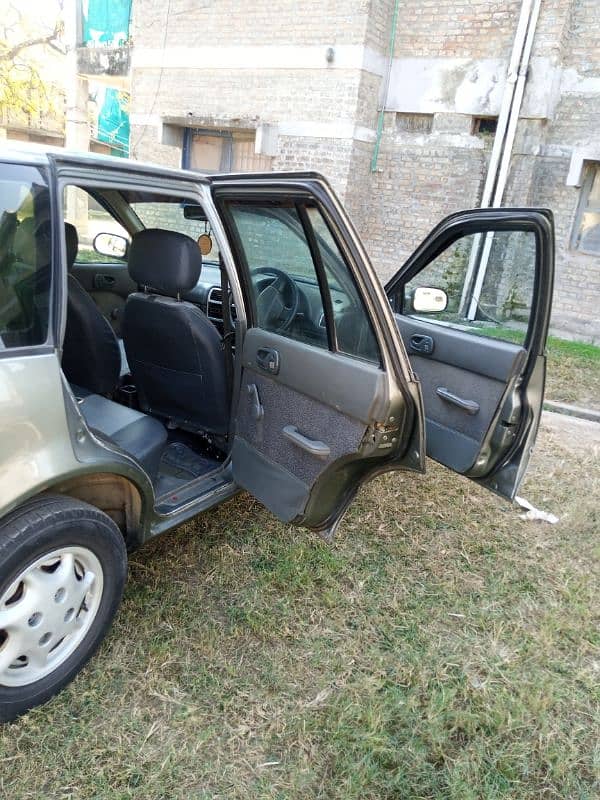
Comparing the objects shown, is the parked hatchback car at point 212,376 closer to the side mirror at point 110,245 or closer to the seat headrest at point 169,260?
the seat headrest at point 169,260

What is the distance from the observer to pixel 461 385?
3.04 metres

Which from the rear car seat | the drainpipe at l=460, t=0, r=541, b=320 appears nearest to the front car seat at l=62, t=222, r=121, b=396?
the rear car seat

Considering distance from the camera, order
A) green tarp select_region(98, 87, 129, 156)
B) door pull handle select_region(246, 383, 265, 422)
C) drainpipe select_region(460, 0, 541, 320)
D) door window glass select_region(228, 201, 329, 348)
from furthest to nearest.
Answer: green tarp select_region(98, 87, 129, 156) < drainpipe select_region(460, 0, 541, 320) < door pull handle select_region(246, 383, 265, 422) < door window glass select_region(228, 201, 329, 348)

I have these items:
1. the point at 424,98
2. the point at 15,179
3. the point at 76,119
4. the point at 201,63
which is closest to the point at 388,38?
the point at 424,98

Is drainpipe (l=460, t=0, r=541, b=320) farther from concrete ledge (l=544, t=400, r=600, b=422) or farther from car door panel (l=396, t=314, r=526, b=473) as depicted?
car door panel (l=396, t=314, r=526, b=473)

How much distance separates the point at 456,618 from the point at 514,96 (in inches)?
287

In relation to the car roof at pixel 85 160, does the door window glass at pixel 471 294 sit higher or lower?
lower

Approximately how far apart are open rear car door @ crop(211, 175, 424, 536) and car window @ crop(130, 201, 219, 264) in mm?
514

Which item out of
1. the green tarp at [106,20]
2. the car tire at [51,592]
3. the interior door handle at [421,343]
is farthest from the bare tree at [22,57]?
the car tire at [51,592]

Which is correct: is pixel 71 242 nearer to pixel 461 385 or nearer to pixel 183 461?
pixel 183 461

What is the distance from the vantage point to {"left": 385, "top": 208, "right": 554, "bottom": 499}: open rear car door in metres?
2.79

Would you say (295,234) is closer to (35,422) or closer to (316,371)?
(316,371)

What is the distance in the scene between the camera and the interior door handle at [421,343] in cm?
319

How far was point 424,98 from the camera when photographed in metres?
8.20
